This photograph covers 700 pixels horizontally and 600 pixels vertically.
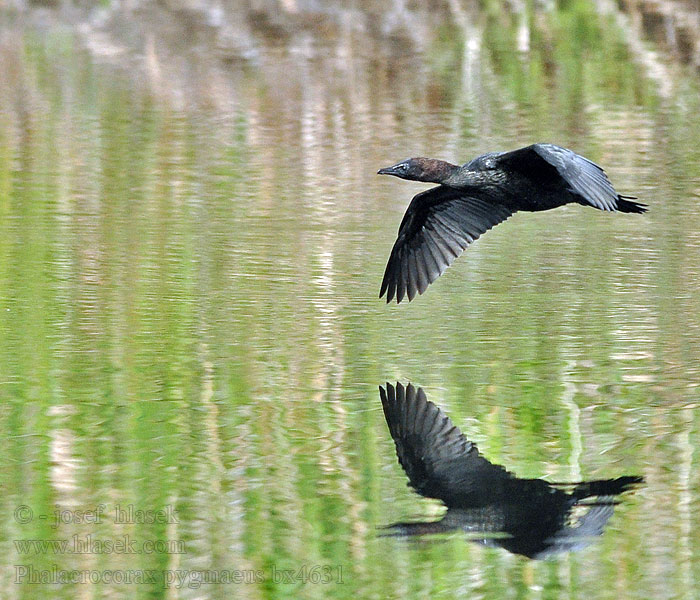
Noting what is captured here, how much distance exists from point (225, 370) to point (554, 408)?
1487 millimetres

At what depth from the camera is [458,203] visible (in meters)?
7.96

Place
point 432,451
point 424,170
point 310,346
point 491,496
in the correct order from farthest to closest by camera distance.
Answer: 1. point 424,170
2. point 310,346
3. point 432,451
4. point 491,496

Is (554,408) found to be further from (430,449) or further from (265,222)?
(265,222)

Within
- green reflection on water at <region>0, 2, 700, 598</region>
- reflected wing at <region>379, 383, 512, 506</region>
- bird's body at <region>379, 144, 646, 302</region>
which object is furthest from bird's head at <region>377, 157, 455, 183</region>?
reflected wing at <region>379, 383, 512, 506</region>

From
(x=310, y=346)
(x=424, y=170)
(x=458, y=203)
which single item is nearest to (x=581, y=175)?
(x=424, y=170)

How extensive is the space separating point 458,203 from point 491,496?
2.97 m

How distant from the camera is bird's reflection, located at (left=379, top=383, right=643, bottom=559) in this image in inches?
194

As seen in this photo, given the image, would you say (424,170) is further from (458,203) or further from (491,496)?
(491,496)

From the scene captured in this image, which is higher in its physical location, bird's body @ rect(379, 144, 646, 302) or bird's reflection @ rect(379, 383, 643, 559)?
bird's body @ rect(379, 144, 646, 302)

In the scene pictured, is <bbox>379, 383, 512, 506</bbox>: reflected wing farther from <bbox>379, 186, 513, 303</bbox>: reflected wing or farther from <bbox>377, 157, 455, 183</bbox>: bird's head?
<bbox>377, 157, 455, 183</bbox>: bird's head

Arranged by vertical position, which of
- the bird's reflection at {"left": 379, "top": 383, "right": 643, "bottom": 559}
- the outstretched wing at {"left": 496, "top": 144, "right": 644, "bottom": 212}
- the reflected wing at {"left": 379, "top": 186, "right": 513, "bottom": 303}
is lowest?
the bird's reflection at {"left": 379, "top": 383, "right": 643, "bottom": 559}

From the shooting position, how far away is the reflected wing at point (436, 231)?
780cm

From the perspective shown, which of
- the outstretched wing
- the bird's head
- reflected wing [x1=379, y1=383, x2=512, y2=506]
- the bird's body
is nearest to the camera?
reflected wing [x1=379, y1=383, x2=512, y2=506]

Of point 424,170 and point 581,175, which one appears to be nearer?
point 581,175
